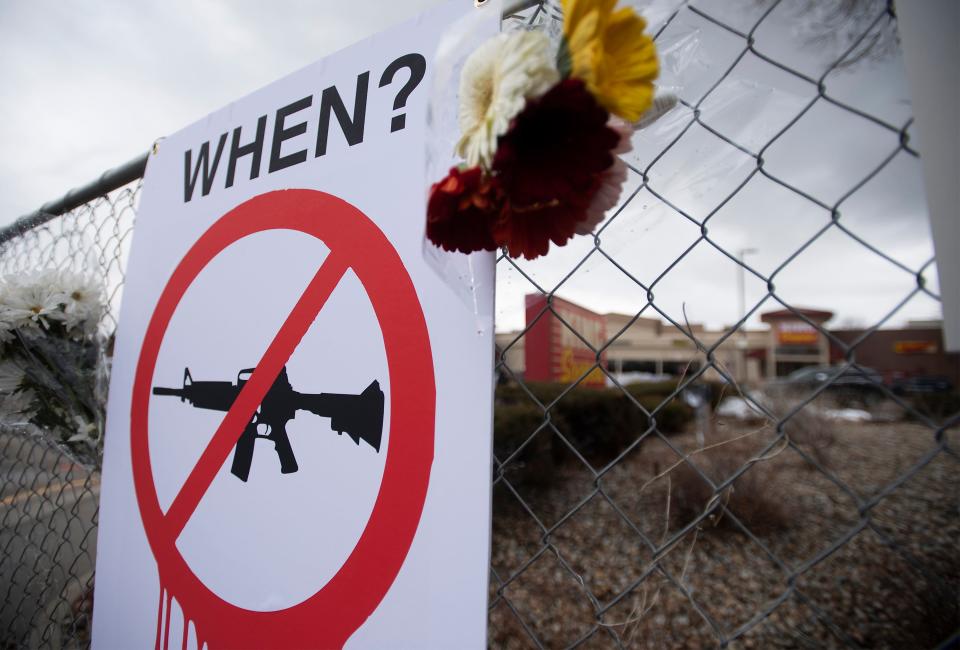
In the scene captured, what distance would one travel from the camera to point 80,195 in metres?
1.61

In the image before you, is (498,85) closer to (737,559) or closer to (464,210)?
(464,210)

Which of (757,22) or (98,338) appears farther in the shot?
(98,338)

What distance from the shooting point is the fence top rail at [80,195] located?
4.71 feet

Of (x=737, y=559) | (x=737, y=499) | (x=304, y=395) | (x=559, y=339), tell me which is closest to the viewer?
(x=304, y=395)

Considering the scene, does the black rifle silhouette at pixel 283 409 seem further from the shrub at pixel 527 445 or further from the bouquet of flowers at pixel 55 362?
the shrub at pixel 527 445

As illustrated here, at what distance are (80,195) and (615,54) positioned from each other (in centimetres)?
201

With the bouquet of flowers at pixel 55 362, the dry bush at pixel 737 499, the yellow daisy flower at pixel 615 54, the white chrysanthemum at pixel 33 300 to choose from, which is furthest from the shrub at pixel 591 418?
the yellow daisy flower at pixel 615 54

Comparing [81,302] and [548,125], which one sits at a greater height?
[81,302]

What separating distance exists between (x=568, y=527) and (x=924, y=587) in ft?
7.31

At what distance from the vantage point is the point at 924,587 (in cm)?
234

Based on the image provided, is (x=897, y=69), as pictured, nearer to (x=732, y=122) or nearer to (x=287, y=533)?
(x=732, y=122)

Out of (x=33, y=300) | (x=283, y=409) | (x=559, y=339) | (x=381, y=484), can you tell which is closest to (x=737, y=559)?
(x=559, y=339)

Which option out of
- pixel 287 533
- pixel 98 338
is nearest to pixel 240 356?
pixel 287 533

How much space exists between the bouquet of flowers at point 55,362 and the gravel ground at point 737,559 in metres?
1.54
